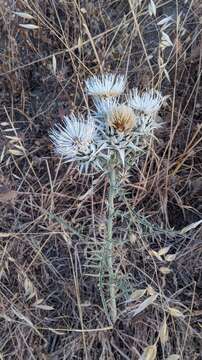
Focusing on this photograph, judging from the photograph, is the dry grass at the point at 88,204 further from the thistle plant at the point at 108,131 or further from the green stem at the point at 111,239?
the thistle plant at the point at 108,131

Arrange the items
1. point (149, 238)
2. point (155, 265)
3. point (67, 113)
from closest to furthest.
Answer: point (155, 265) < point (149, 238) < point (67, 113)

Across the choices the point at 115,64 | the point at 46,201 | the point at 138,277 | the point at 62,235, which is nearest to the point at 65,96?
the point at 115,64

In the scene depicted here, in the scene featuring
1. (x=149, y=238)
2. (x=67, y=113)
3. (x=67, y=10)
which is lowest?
(x=149, y=238)

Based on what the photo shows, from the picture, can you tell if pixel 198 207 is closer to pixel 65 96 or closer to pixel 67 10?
pixel 65 96

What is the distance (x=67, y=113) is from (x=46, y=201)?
0.29 metres

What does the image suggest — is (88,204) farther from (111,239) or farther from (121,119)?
(121,119)

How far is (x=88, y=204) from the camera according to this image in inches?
62.4

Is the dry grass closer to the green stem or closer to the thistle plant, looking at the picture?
the green stem

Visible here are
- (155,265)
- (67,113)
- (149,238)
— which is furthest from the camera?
(67,113)

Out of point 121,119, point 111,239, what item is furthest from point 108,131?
point 111,239

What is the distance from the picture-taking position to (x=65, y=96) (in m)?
1.72

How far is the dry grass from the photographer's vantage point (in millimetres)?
1387

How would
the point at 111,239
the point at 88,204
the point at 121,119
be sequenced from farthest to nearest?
1. the point at 88,204
2. the point at 111,239
3. the point at 121,119

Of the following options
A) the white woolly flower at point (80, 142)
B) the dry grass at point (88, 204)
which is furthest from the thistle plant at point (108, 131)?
the dry grass at point (88, 204)
